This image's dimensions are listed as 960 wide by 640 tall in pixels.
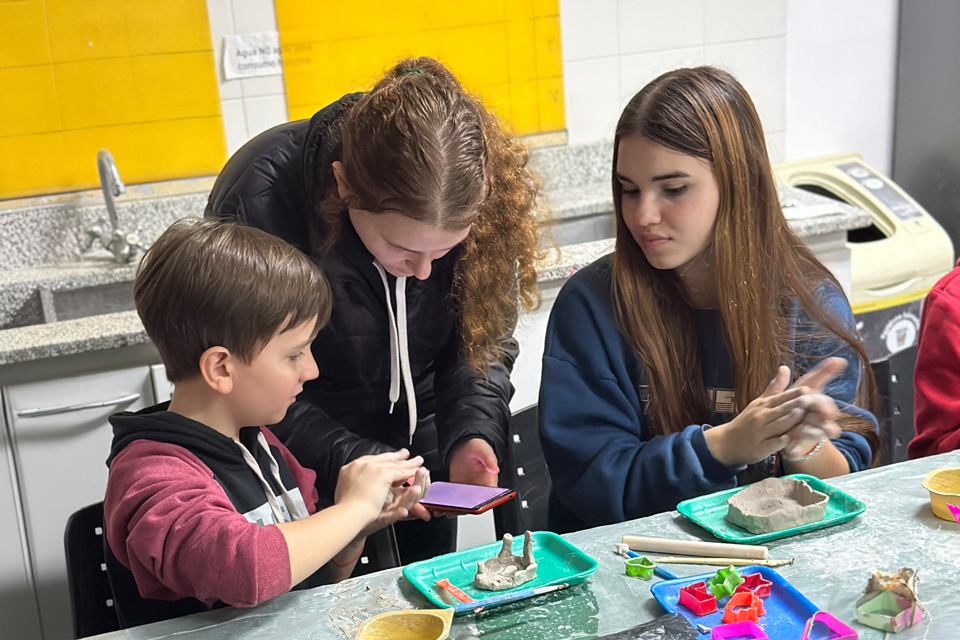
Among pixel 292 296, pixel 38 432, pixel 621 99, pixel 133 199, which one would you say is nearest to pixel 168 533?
pixel 292 296

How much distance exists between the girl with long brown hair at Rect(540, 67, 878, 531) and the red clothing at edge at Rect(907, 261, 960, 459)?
0.26 feet

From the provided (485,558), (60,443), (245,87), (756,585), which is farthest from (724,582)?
(245,87)

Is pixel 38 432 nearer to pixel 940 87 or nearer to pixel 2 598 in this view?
pixel 2 598

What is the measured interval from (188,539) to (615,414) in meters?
0.66

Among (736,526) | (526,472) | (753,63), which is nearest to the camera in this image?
(736,526)

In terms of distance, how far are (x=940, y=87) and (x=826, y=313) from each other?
208 centimetres

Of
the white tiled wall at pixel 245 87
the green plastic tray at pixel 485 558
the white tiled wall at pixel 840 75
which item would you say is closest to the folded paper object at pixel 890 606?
the green plastic tray at pixel 485 558

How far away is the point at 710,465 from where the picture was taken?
126cm

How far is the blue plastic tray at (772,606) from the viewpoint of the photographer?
91 centimetres

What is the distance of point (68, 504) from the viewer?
201 centimetres

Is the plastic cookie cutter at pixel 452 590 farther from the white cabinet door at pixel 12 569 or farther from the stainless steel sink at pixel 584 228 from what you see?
the stainless steel sink at pixel 584 228

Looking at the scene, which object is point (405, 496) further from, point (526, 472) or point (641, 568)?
point (526, 472)

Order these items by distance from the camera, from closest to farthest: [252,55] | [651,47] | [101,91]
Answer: [101,91] < [252,55] < [651,47]

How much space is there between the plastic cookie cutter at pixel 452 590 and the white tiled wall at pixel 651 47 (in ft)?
7.20
